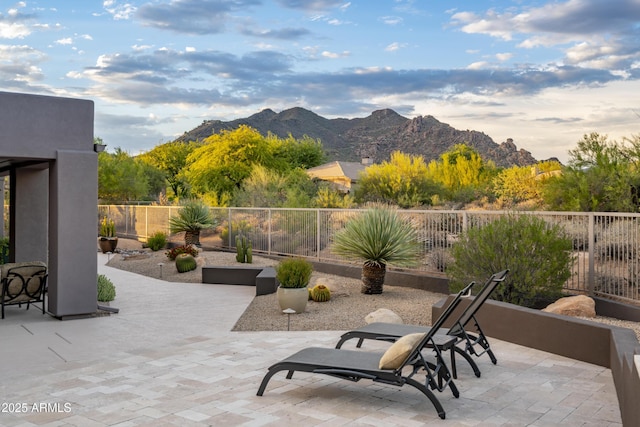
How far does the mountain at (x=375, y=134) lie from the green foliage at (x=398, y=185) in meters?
45.4

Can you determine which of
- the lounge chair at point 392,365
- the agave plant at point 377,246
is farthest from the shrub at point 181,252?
the lounge chair at point 392,365

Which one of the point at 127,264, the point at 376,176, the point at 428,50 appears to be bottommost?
the point at 127,264

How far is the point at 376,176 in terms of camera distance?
104ft

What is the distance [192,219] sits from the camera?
23.1 meters

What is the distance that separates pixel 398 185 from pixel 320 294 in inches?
768

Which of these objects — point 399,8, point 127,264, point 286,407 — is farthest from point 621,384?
point 127,264

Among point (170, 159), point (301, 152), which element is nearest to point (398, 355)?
point (301, 152)

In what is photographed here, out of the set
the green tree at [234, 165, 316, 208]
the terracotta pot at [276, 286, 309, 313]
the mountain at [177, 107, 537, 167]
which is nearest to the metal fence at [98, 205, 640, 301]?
the terracotta pot at [276, 286, 309, 313]

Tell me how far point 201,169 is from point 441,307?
33689 millimetres

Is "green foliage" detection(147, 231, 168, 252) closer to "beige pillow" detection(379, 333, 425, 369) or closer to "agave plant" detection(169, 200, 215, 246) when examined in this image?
"agave plant" detection(169, 200, 215, 246)

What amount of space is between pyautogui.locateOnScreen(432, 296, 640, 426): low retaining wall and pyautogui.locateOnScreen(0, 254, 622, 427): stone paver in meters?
0.16

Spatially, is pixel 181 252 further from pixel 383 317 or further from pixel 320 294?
pixel 383 317

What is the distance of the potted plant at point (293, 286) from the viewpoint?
421 inches

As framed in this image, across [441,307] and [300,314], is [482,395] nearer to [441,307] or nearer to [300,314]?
[441,307]
